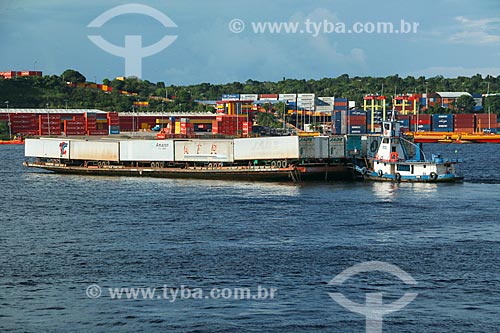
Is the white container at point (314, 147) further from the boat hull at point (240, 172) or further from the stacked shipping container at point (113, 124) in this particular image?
the stacked shipping container at point (113, 124)

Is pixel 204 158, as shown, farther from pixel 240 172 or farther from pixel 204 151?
pixel 240 172

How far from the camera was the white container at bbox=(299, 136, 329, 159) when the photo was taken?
63156 mm

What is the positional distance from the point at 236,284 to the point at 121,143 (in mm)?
46477

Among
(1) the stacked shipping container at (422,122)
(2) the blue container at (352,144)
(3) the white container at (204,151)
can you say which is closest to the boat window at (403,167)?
(2) the blue container at (352,144)

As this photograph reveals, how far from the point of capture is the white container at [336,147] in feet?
209

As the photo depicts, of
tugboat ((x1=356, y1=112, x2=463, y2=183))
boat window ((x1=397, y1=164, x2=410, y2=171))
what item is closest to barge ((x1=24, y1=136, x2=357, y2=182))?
tugboat ((x1=356, y1=112, x2=463, y2=183))

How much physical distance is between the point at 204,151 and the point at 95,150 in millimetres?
11318

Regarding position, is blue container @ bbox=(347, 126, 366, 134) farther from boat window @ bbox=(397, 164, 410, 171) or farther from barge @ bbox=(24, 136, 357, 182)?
boat window @ bbox=(397, 164, 410, 171)

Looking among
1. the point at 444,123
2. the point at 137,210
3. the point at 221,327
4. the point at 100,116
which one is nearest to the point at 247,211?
the point at 137,210

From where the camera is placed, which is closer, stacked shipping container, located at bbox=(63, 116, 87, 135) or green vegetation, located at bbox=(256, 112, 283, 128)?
stacked shipping container, located at bbox=(63, 116, 87, 135)

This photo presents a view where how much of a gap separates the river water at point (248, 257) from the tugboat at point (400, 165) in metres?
2.27

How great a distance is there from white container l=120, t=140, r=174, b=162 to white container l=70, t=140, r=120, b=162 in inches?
30.7

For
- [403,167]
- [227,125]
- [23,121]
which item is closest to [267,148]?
[403,167]

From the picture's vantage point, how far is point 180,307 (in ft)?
84.1
